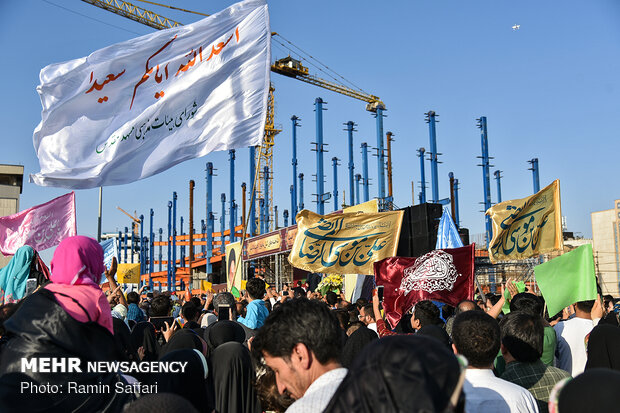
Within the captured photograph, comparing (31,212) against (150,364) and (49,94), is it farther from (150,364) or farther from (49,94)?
(150,364)

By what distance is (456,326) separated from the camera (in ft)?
10.1

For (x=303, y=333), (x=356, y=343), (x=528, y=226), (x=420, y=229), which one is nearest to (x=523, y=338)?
(x=356, y=343)

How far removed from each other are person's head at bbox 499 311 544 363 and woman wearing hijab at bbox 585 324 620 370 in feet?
2.10

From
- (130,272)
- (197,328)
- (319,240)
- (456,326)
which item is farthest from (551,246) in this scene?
(130,272)

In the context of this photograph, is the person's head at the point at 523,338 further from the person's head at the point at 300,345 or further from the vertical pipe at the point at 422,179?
the vertical pipe at the point at 422,179

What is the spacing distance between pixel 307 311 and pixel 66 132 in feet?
20.4

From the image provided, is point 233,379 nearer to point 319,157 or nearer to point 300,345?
point 300,345

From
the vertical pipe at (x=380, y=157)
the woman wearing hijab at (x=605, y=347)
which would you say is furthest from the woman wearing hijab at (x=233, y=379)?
the vertical pipe at (x=380, y=157)

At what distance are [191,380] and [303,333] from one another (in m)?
1.52

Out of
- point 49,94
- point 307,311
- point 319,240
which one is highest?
point 49,94

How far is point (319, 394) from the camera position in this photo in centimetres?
210

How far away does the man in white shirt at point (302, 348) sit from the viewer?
2258 millimetres

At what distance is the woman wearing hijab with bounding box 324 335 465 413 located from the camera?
50.2 inches

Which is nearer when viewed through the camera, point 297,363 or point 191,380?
point 297,363
